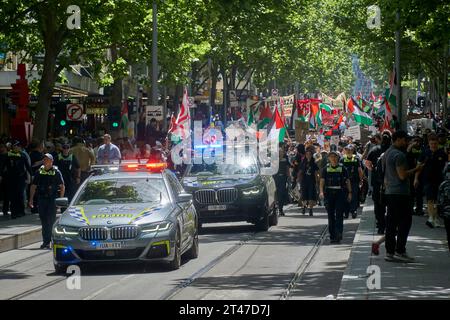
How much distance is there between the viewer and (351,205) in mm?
30266

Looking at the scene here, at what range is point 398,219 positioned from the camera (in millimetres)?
18125

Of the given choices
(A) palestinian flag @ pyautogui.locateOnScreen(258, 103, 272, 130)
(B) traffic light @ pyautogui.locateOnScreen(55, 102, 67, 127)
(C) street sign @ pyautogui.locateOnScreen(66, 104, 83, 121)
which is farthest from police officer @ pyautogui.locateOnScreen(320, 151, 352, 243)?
(B) traffic light @ pyautogui.locateOnScreen(55, 102, 67, 127)

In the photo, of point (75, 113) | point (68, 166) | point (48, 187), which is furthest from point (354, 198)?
point (75, 113)

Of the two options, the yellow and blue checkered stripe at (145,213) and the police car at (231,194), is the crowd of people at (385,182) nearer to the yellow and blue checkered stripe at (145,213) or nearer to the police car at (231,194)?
the police car at (231,194)

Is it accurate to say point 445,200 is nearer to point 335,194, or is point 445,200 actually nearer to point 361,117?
point 335,194

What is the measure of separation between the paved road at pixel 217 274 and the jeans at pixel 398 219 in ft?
2.71

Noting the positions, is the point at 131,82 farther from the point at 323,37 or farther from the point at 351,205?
the point at 351,205

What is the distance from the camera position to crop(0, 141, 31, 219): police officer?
96.4 ft

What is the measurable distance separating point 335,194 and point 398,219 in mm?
4856

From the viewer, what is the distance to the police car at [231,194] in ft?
84.9

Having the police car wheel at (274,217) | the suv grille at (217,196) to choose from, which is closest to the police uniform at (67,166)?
the suv grille at (217,196)

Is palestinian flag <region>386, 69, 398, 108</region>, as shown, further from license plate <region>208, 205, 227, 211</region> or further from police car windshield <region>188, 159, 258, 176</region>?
license plate <region>208, 205, 227, 211</region>
